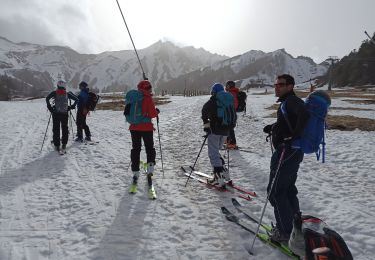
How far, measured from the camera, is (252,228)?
257 inches

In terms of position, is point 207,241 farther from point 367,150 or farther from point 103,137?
point 103,137

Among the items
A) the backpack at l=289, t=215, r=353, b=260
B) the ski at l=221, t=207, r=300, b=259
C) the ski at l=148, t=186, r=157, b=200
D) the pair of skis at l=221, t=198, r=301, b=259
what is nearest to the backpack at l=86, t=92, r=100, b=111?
the ski at l=148, t=186, r=157, b=200

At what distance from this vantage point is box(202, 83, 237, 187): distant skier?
345 inches

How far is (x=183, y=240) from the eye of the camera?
608cm

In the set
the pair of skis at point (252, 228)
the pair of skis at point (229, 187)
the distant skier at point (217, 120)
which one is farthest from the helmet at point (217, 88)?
the pair of skis at point (252, 228)

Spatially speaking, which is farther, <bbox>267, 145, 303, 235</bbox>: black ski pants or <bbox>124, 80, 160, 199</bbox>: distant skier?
<bbox>124, 80, 160, 199</bbox>: distant skier

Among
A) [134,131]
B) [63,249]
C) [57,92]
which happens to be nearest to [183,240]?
[63,249]

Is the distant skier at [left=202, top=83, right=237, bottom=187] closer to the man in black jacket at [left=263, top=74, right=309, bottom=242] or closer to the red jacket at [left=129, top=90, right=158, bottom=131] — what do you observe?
the red jacket at [left=129, top=90, right=158, bottom=131]

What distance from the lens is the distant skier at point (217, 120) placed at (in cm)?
877

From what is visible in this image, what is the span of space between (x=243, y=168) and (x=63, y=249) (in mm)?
6904

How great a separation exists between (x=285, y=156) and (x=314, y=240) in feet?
4.61

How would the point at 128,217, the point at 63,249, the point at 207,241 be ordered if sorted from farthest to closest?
the point at 128,217
the point at 207,241
the point at 63,249

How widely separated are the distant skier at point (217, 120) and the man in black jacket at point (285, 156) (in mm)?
2991

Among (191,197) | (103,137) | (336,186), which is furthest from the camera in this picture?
(103,137)
